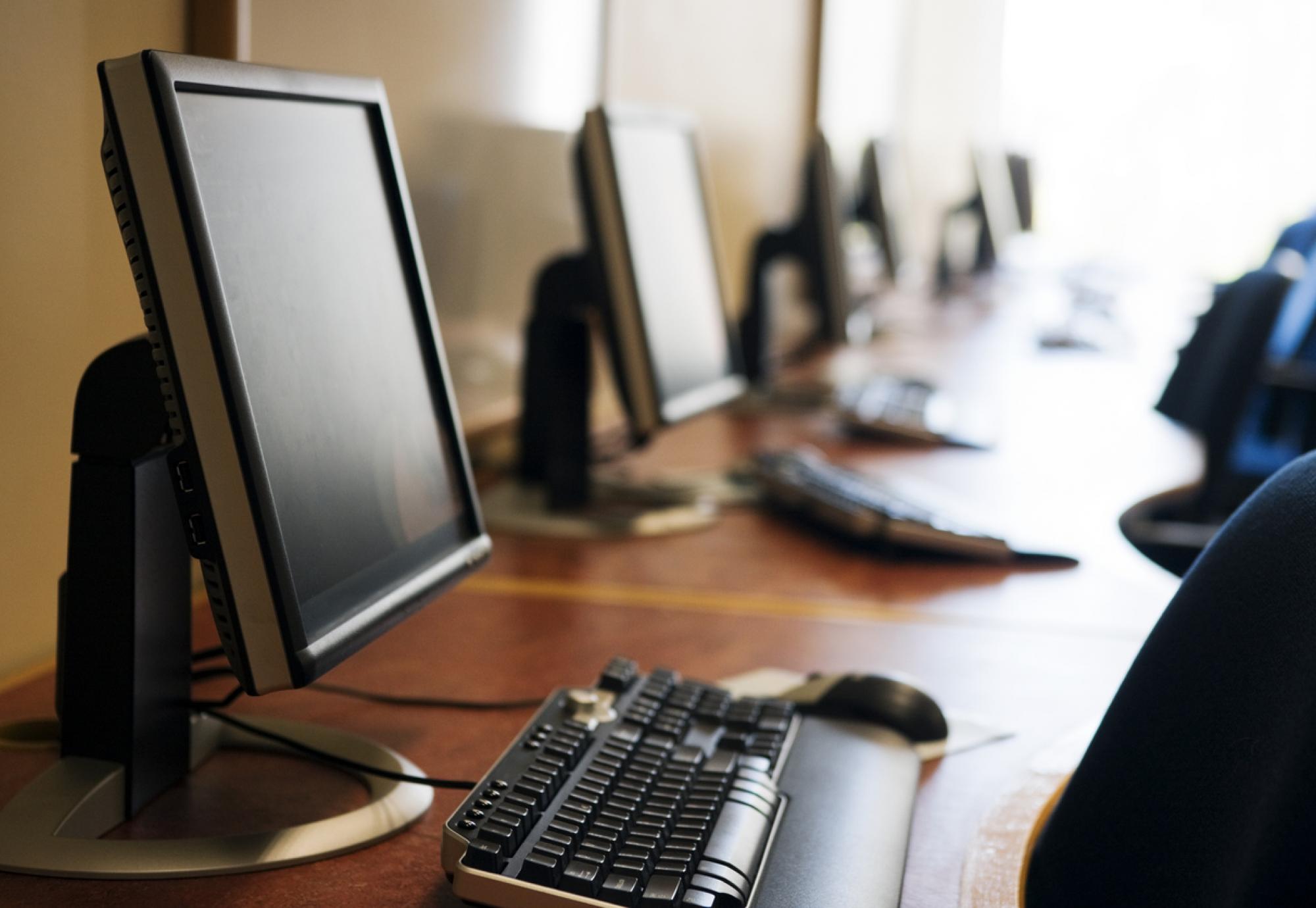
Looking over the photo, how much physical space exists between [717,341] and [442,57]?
1.72 feet

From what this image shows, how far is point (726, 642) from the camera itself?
120cm

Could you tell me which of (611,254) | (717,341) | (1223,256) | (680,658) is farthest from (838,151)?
(1223,256)

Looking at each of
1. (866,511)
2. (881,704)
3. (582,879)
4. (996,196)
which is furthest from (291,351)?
(996,196)

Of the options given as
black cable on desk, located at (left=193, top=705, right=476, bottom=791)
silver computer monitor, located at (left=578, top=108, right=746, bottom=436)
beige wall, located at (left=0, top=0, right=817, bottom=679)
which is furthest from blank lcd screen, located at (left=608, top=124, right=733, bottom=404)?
black cable on desk, located at (left=193, top=705, right=476, bottom=791)

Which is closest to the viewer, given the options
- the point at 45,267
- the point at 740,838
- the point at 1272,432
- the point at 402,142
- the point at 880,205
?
the point at 740,838

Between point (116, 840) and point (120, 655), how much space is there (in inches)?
4.1

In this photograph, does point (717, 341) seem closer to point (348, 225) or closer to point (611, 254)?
point (611, 254)

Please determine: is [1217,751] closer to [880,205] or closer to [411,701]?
[411,701]

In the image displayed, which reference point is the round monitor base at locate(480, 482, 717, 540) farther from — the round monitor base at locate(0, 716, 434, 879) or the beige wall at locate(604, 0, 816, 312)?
the round monitor base at locate(0, 716, 434, 879)

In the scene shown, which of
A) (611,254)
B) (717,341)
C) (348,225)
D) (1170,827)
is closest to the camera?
(1170,827)

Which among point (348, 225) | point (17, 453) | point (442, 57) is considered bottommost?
point (17, 453)

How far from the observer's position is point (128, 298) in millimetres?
1067

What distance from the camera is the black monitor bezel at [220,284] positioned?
640 mm

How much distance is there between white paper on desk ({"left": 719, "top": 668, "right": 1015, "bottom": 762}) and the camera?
977 millimetres
